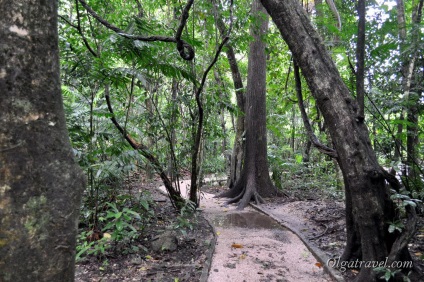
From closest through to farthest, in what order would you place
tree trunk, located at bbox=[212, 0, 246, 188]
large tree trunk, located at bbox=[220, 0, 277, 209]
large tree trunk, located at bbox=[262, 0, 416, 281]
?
large tree trunk, located at bbox=[262, 0, 416, 281], large tree trunk, located at bbox=[220, 0, 277, 209], tree trunk, located at bbox=[212, 0, 246, 188]

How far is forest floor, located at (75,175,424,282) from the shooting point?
12.9ft

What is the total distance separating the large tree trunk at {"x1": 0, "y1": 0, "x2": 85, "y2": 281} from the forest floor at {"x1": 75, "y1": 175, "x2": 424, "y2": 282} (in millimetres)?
2698

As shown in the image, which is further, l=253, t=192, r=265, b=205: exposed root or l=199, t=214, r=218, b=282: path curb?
l=253, t=192, r=265, b=205: exposed root

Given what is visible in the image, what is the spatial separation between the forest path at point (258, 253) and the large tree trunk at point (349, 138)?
805 mm

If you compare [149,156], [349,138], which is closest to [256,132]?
[149,156]

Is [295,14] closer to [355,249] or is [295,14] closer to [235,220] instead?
[355,249]

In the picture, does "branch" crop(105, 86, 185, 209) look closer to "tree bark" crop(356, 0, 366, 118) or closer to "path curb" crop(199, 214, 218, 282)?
"path curb" crop(199, 214, 218, 282)

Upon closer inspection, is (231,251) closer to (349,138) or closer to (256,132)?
(349,138)

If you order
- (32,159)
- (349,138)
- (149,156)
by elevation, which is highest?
(349,138)

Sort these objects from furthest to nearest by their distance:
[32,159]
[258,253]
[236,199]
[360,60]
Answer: [236,199] → [258,253] → [360,60] → [32,159]

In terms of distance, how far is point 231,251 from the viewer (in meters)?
4.93

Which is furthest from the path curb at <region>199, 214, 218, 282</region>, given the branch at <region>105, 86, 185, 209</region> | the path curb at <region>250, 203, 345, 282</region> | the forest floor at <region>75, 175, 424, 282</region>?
the path curb at <region>250, 203, 345, 282</region>

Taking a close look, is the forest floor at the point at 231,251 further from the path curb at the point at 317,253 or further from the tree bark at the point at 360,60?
the tree bark at the point at 360,60

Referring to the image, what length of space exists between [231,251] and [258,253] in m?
0.43
